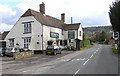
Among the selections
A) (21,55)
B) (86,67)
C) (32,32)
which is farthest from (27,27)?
(86,67)

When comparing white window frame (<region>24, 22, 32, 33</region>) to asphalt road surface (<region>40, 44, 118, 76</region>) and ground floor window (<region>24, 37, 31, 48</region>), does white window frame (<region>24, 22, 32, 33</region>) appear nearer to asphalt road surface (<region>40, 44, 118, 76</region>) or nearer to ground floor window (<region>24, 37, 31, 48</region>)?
ground floor window (<region>24, 37, 31, 48</region>)

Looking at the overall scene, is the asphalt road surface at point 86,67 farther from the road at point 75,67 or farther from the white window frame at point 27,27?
the white window frame at point 27,27

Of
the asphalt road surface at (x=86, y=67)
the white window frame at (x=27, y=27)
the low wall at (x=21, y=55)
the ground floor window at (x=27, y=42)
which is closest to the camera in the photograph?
the asphalt road surface at (x=86, y=67)

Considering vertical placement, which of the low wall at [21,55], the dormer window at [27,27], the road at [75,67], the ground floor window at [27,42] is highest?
the dormer window at [27,27]

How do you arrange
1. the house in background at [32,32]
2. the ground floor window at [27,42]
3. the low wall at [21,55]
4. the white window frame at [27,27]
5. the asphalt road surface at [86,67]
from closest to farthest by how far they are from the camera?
the asphalt road surface at [86,67] → the low wall at [21,55] → the house in background at [32,32] → the ground floor window at [27,42] → the white window frame at [27,27]

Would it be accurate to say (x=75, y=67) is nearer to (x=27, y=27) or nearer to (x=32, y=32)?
(x=32, y=32)

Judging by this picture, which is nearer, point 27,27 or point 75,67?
point 75,67

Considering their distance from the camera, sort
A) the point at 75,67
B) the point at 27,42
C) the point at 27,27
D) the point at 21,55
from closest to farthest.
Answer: the point at 75,67, the point at 21,55, the point at 27,42, the point at 27,27

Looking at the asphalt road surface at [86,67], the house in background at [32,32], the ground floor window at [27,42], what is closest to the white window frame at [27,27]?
the house in background at [32,32]

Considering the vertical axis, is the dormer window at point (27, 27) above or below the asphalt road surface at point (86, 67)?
above

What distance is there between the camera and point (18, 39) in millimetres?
31438

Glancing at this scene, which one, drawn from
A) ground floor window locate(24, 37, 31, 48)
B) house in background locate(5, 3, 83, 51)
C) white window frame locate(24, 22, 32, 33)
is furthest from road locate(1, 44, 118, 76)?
white window frame locate(24, 22, 32, 33)

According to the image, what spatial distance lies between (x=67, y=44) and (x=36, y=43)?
1234cm

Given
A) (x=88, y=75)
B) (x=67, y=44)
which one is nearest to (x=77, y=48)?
(x=67, y=44)
